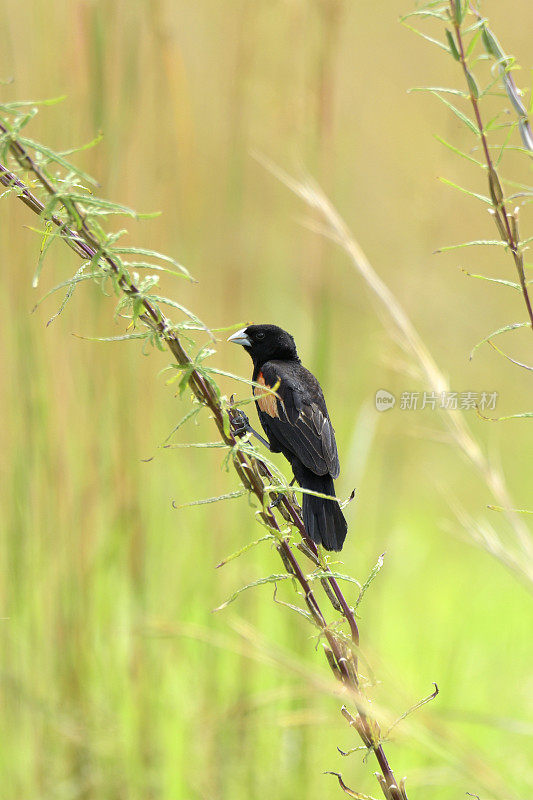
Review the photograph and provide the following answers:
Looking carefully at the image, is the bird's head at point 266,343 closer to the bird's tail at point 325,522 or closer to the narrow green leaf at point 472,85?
the bird's tail at point 325,522

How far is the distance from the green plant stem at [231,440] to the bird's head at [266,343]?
0.41m

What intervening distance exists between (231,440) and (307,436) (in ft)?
0.93

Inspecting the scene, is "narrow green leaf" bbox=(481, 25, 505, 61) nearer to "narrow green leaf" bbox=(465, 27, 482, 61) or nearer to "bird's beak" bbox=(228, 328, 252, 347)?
"narrow green leaf" bbox=(465, 27, 482, 61)

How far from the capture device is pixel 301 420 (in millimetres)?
718

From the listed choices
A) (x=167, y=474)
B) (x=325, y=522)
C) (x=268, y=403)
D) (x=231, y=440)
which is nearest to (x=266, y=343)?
(x=268, y=403)

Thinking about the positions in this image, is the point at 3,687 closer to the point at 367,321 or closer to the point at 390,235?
the point at 367,321

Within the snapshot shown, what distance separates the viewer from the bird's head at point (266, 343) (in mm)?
885

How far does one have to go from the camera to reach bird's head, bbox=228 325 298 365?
89 centimetres

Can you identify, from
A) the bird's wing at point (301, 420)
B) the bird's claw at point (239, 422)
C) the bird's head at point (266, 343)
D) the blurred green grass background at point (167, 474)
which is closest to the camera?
the bird's claw at point (239, 422)

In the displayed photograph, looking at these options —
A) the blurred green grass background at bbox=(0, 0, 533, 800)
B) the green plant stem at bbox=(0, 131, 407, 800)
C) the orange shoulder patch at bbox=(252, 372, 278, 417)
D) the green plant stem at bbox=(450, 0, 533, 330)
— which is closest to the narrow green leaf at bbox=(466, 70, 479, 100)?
the green plant stem at bbox=(450, 0, 533, 330)

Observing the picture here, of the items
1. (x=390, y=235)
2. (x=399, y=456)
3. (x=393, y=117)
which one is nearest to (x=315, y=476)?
(x=399, y=456)

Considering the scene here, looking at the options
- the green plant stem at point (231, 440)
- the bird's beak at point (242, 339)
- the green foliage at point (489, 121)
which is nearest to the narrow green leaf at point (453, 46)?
the green foliage at point (489, 121)

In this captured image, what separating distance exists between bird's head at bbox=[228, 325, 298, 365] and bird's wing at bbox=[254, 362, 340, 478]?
85 mm

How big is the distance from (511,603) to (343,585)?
98 cm
